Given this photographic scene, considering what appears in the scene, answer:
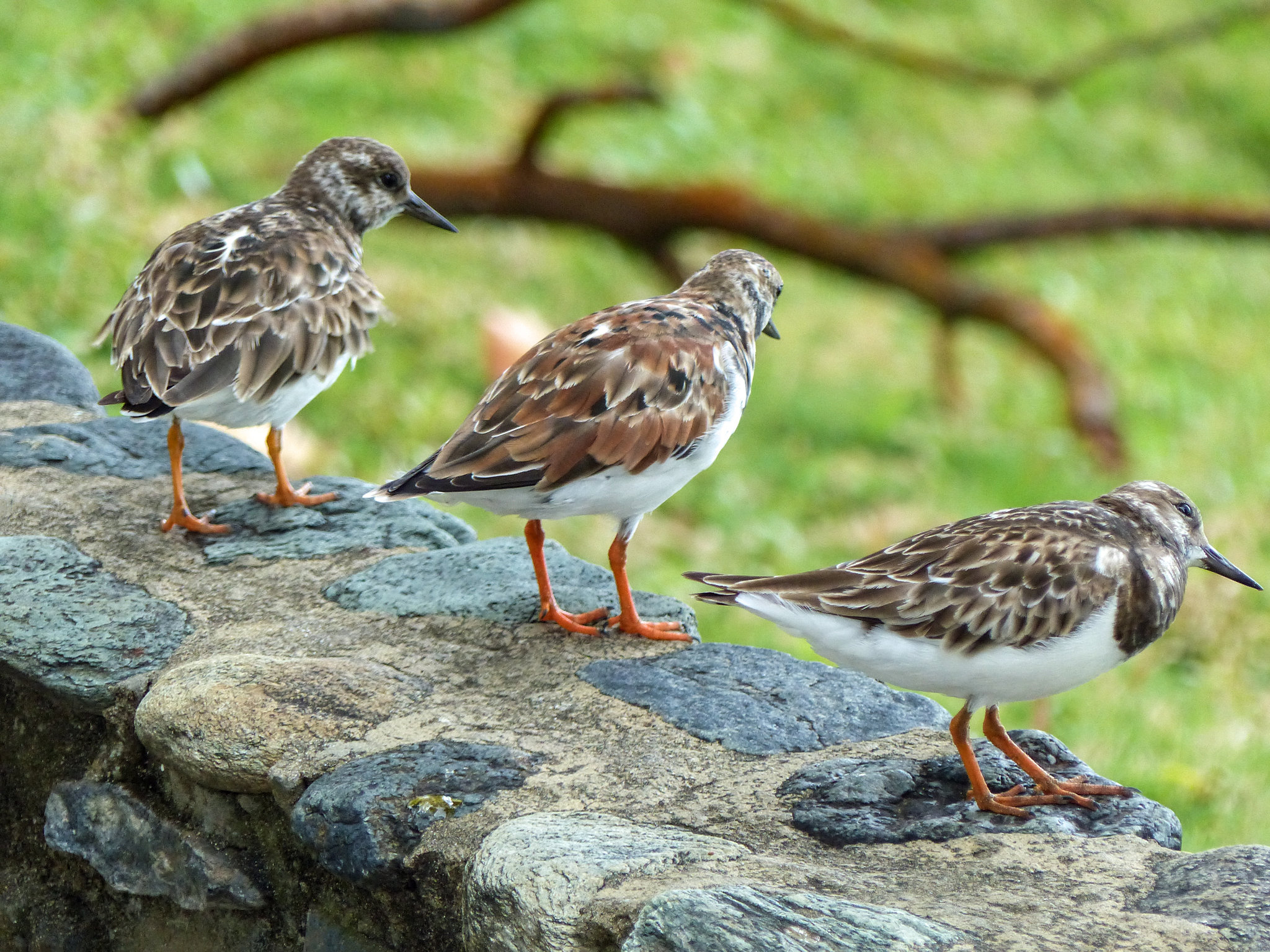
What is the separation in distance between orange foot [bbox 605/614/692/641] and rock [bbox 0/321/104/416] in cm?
230

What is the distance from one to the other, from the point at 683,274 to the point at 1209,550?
660cm

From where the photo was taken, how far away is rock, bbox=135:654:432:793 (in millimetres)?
3439

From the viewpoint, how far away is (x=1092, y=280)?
12.3 meters

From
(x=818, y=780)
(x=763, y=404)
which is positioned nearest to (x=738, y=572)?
(x=763, y=404)

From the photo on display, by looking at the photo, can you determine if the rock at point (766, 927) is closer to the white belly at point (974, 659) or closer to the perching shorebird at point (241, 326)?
the white belly at point (974, 659)

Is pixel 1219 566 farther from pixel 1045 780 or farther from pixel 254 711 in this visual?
pixel 254 711

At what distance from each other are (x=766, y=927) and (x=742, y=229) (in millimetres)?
7631

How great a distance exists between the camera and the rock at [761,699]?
3691 millimetres

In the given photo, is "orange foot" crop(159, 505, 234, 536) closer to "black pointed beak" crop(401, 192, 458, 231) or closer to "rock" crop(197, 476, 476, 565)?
"rock" crop(197, 476, 476, 565)

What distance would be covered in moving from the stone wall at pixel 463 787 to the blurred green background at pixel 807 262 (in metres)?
2.51

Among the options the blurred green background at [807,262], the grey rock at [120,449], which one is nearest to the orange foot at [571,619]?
the grey rock at [120,449]

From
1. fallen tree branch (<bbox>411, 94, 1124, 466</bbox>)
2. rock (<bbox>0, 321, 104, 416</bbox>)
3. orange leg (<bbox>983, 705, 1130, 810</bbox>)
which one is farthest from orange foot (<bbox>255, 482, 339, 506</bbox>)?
fallen tree branch (<bbox>411, 94, 1124, 466</bbox>)

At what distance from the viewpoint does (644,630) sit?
13.9 feet

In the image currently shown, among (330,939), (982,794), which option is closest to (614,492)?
(982,794)
